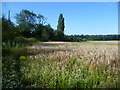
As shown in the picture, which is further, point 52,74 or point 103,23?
point 103,23

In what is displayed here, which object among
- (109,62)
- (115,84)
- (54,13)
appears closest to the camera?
(115,84)

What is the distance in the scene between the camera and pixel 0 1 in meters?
3.98

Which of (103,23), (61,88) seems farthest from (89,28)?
(61,88)

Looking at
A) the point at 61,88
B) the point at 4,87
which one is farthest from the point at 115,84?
the point at 4,87

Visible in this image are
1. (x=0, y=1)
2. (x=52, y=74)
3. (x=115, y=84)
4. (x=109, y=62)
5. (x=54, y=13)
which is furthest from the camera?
(x=0, y=1)

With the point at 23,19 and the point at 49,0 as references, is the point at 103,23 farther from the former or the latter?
the point at 23,19

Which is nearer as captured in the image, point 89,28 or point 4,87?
point 4,87

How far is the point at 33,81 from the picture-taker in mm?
2383

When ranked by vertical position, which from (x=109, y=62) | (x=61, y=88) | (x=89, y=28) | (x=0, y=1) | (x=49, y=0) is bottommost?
(x=61, y=88)

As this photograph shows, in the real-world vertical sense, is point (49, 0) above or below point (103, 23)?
above

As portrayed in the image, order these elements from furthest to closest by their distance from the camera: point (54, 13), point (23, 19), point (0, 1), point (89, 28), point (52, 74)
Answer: point (23, 19) < point (0, 1) < point (54, 13) < point (89, 28) < point (52, 74)

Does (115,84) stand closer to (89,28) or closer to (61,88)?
(61,88)

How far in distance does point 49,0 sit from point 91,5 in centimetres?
87

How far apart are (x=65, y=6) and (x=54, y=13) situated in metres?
0.30
